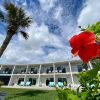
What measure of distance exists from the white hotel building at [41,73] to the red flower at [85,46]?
45.6 metres

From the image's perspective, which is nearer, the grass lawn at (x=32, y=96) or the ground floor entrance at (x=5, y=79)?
the grass lawn at (x=32, y=96)

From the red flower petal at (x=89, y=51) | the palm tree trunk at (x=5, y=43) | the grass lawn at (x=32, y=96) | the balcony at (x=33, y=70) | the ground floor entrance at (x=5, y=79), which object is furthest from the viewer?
the ground floor entrance at (x=5, y=79)

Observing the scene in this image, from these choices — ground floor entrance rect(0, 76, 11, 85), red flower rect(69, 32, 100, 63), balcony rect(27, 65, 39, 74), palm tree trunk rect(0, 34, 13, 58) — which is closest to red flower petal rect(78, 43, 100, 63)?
red flower rect(69, 32, 100, 63)

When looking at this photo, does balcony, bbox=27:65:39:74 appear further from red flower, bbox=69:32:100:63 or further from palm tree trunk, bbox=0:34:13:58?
red flower, bbox=69:32:100:63

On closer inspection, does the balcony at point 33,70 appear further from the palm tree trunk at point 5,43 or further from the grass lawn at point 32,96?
the palm tree trunk at point 5,43

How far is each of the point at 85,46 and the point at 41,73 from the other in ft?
175

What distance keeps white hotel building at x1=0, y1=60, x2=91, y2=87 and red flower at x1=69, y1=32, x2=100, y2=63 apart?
45599mm

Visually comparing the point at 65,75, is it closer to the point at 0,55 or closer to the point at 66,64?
the point at 66,64

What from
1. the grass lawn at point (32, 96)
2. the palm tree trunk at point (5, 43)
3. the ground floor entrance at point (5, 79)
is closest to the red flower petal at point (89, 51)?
the grass lawn at point (32, 96)

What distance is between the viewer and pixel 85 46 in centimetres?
99

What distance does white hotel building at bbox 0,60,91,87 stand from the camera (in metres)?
50.2

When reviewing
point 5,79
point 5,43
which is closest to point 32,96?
point 5,43

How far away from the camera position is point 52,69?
2128 inches

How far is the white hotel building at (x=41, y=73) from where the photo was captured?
50.2 meters
